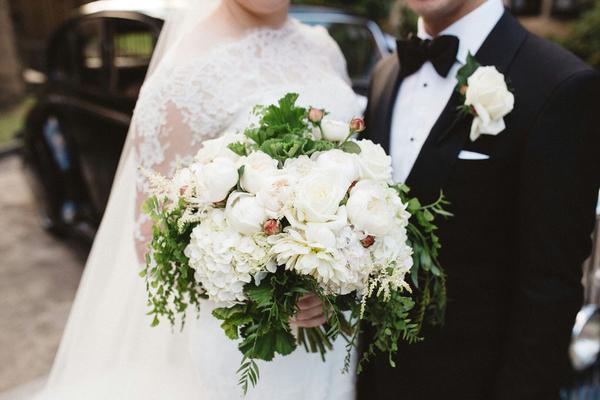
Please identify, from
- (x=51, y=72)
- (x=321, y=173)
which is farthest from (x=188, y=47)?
(x=51, y=72)

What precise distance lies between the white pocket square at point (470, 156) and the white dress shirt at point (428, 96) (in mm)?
143

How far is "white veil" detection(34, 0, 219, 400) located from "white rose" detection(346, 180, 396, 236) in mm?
958

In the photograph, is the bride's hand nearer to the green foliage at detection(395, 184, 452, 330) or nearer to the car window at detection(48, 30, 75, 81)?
the green foliage at detection(395, 184, 452, 330)

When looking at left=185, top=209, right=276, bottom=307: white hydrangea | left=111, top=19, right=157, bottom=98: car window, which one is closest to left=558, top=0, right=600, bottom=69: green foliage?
left=111, top=19, right=157, bottom=98: car window

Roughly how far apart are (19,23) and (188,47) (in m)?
14.1

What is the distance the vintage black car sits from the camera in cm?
394

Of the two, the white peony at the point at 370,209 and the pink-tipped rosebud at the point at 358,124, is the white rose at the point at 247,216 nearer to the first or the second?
the white peony at the point at 370,209

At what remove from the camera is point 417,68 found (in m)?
1.81

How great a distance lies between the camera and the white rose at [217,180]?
1.26 metres

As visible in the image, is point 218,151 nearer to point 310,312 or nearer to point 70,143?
point 310,312

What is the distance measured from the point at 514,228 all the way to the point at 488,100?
0.39 meters

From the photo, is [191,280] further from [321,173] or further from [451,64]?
[451,64]

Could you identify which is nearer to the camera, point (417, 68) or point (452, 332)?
point (452, 332)

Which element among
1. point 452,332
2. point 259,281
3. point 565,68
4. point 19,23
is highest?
point 565,68
